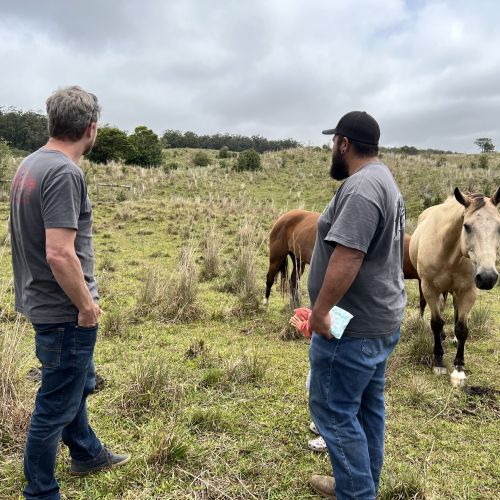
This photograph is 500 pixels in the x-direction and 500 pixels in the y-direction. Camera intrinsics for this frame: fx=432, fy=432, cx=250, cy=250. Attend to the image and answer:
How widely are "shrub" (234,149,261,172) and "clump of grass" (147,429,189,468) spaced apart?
25396 mm

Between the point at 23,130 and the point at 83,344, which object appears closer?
the point at 83,344

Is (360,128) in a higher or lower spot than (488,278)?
higher

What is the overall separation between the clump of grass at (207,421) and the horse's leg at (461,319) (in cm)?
264

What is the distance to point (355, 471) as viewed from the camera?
2.25 m

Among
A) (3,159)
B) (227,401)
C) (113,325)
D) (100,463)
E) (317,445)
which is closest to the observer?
(100,463)

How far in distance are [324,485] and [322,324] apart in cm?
129

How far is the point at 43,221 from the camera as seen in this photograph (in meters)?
2.16

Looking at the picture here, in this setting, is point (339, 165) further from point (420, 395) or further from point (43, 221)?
point (420, 395)

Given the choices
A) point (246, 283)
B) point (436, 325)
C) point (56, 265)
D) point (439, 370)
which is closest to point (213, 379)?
point (56, 265)

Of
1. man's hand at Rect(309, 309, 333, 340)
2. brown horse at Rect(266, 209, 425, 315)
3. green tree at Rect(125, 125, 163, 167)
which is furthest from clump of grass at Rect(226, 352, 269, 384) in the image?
green tree at Rect(125, 125, 163, 167)

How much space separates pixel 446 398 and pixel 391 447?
1182mm

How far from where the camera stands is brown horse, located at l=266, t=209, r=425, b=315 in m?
6.92

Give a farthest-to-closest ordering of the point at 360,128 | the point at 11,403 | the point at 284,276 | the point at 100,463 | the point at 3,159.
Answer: the point at 3,159, the point at 284,276, the point at 11,403, the point at 100,463, the point at 360,128

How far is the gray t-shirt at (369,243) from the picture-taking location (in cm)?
207
